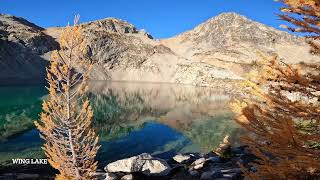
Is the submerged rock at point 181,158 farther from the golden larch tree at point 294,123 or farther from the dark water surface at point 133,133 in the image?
the golden larch tree at point 294,123

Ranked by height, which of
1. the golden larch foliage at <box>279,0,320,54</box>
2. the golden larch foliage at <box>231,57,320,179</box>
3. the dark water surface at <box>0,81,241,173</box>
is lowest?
A: the dark water surface at <box>0,81,241,173</box>

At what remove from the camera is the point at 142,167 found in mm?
28062

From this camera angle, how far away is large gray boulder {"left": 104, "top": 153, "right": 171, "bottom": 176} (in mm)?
27714

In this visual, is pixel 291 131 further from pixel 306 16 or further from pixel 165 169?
pixel 165 169

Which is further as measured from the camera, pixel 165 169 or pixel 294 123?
pixel 165 169

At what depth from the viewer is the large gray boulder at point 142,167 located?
27.7m

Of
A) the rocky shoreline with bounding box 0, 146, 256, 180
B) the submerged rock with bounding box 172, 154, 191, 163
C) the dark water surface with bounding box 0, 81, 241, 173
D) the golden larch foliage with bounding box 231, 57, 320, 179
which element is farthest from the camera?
the dark water surface with bounding box 0, 81, 241, 173

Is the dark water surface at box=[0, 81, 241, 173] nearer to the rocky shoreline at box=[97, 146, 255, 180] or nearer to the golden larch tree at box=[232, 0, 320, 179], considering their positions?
the rocky shoreline at box=[97, 146, 255, 180]

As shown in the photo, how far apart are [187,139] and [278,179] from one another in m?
40.5

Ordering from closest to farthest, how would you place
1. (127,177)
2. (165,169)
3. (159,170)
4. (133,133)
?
(127,177) → (159,170) → (165,169) → (133,133)

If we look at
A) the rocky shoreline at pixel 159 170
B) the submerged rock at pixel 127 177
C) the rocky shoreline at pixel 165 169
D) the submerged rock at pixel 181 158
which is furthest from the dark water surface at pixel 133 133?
the submerged rock at pixel 127 177

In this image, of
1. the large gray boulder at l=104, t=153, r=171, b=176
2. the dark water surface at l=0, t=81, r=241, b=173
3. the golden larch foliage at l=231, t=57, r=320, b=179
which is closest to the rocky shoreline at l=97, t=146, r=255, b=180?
the large gray boulder at l=104, t=153, r=171, b=176

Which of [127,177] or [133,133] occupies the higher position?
[127,177]

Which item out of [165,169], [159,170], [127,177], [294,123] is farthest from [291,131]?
[165,169]
